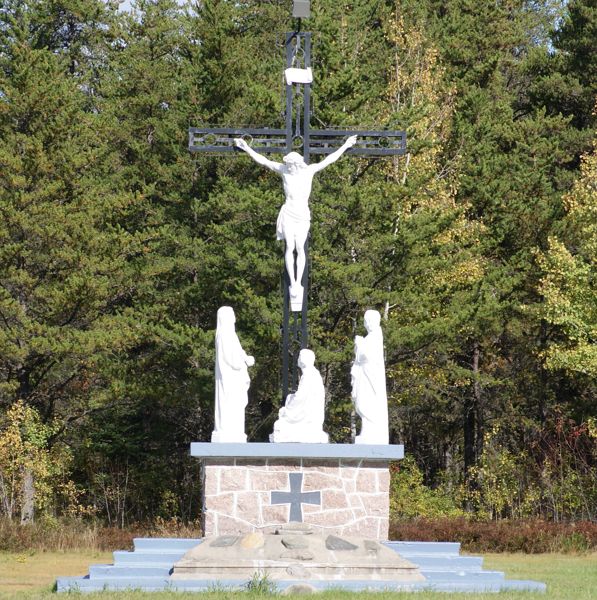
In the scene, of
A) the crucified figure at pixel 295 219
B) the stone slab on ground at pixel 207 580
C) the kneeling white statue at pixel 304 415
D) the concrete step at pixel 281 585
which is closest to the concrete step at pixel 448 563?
the stone slab on ground at pixel 207 580

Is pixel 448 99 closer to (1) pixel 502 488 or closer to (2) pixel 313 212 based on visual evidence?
(2) pixel 313 212

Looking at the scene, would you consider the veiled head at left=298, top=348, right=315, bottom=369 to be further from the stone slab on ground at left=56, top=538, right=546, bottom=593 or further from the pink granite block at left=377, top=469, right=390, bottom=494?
the stone slab on ground at left=56, top=538, right=546, bottom=593

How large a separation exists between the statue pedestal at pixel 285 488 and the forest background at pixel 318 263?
8.46 meters

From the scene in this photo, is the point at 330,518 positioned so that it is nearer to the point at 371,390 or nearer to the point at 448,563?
the point at 448,563

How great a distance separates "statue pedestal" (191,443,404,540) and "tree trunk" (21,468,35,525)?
1055cm

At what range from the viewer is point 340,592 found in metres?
12.2

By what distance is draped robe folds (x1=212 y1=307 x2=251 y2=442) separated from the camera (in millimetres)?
15023

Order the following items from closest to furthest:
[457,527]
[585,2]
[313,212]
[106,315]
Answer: [457,527]
[313,212]
[106,315]
[585,2]

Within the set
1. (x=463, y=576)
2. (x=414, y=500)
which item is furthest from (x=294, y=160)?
(x=414, y=500)

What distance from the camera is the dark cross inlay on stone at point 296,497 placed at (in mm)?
14781

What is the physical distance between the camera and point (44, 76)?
25.9m

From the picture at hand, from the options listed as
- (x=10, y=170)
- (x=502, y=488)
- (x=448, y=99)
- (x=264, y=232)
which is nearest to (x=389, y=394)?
(x=502, y=488)

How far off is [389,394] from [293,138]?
10.6m

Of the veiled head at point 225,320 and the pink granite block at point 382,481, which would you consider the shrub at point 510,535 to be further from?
the veiled head at point 225,320
